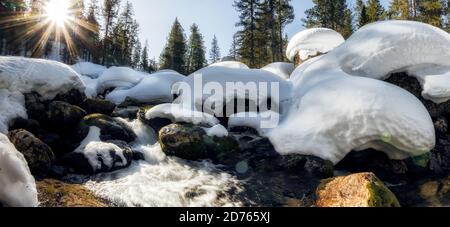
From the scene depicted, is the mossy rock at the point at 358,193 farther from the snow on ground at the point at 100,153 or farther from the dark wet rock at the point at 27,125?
the dark wet rock at the point at 27,125

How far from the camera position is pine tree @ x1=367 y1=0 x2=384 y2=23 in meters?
34.1

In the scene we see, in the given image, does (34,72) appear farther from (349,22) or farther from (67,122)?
(349,22)

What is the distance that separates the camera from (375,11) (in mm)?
34156

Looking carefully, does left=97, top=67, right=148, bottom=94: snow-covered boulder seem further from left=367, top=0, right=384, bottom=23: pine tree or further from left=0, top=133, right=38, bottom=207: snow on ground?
left=367, top=0, right=384, bottom=23: pine tree

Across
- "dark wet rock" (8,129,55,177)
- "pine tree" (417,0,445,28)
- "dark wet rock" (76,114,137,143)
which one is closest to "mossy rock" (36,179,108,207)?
"dark wet rock" (8,129,55,177)

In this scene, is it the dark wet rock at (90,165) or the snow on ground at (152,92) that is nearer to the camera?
the dark wet rock at (90,165)

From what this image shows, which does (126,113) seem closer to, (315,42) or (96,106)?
(96,106)

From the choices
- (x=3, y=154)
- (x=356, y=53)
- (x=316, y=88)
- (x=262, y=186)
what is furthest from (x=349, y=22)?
(x=3, y=154)

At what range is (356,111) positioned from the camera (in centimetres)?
966

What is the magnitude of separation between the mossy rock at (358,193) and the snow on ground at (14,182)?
5295mm

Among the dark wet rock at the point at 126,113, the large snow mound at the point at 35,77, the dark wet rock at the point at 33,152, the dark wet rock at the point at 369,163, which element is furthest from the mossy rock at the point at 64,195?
the dark wet rock at the point at 126,113

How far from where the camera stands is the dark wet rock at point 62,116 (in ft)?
37.8

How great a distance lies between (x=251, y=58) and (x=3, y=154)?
31948 millimetres

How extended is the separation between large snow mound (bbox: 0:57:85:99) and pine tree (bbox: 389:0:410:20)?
113ft
